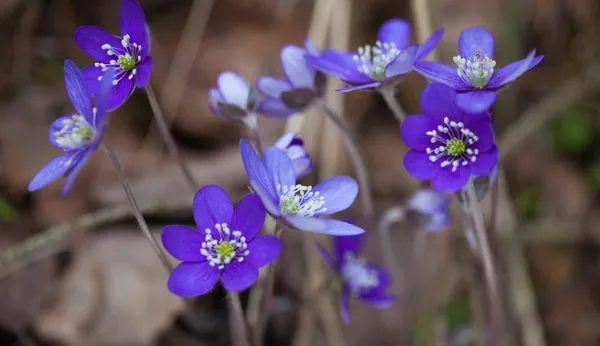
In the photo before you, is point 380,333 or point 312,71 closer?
point 312,71

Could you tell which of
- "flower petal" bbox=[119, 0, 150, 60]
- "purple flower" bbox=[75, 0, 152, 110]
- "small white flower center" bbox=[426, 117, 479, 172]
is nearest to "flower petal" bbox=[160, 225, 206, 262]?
"purple flower" bbox=[75, 0, 152, 110]

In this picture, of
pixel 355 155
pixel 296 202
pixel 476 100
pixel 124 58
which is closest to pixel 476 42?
pixel 476 100

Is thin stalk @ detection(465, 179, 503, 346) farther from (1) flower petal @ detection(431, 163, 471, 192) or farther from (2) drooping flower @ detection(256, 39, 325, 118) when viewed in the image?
(2) drooping flower @ detection(256, 39, 325, 118)

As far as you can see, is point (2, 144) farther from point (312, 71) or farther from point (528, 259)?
point (528, 259)

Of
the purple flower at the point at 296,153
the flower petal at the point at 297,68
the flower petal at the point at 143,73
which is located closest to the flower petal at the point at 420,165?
the purple flower at the point at 296,153

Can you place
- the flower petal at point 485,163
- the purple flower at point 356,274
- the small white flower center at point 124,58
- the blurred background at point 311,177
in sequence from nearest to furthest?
the flower petal at point 485,163 < the small white flower center at point 124,58 < the purple flower at point 356,274 < the blurred background at point 311,177

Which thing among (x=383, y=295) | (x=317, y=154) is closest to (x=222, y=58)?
(x=317, y=154)

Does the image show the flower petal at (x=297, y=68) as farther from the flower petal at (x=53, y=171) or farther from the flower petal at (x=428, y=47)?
the flower petal at (x=53, y=171)
